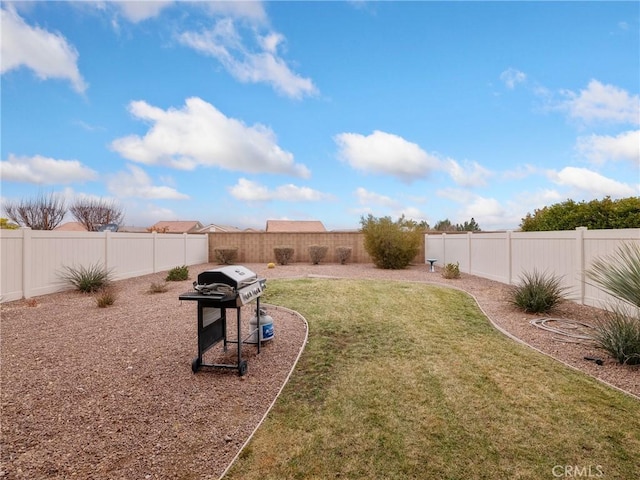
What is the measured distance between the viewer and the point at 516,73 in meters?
8.45

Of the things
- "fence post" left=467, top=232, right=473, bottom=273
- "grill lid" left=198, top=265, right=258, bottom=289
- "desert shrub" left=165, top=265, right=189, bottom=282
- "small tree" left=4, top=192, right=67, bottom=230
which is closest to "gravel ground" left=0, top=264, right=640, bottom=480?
"grill lid" left=198, top=265, right=258, bottom=289

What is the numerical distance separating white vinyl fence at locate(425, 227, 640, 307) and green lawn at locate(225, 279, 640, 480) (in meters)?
2.91

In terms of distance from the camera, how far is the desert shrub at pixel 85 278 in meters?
8.03

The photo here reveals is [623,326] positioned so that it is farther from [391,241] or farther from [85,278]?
[85,278]

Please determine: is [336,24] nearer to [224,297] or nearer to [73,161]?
[224,297]

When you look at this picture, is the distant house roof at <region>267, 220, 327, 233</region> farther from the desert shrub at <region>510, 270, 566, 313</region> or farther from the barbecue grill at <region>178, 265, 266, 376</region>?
the barbecue grill at <region>178, 265, 266, 376</region>

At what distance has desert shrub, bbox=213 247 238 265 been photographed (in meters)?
15.2

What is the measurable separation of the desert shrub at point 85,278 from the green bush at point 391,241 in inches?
350

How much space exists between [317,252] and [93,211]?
18.5 m

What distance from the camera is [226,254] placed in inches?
603

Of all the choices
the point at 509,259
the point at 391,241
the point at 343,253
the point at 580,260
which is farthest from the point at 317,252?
the point at 580,260

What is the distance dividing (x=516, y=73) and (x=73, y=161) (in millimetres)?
15422

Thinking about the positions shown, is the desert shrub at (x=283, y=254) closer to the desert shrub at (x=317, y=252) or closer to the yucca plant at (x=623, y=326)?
the desert shrub at (x=317, y=252)

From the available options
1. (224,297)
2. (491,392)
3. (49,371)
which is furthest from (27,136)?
(491,392)
